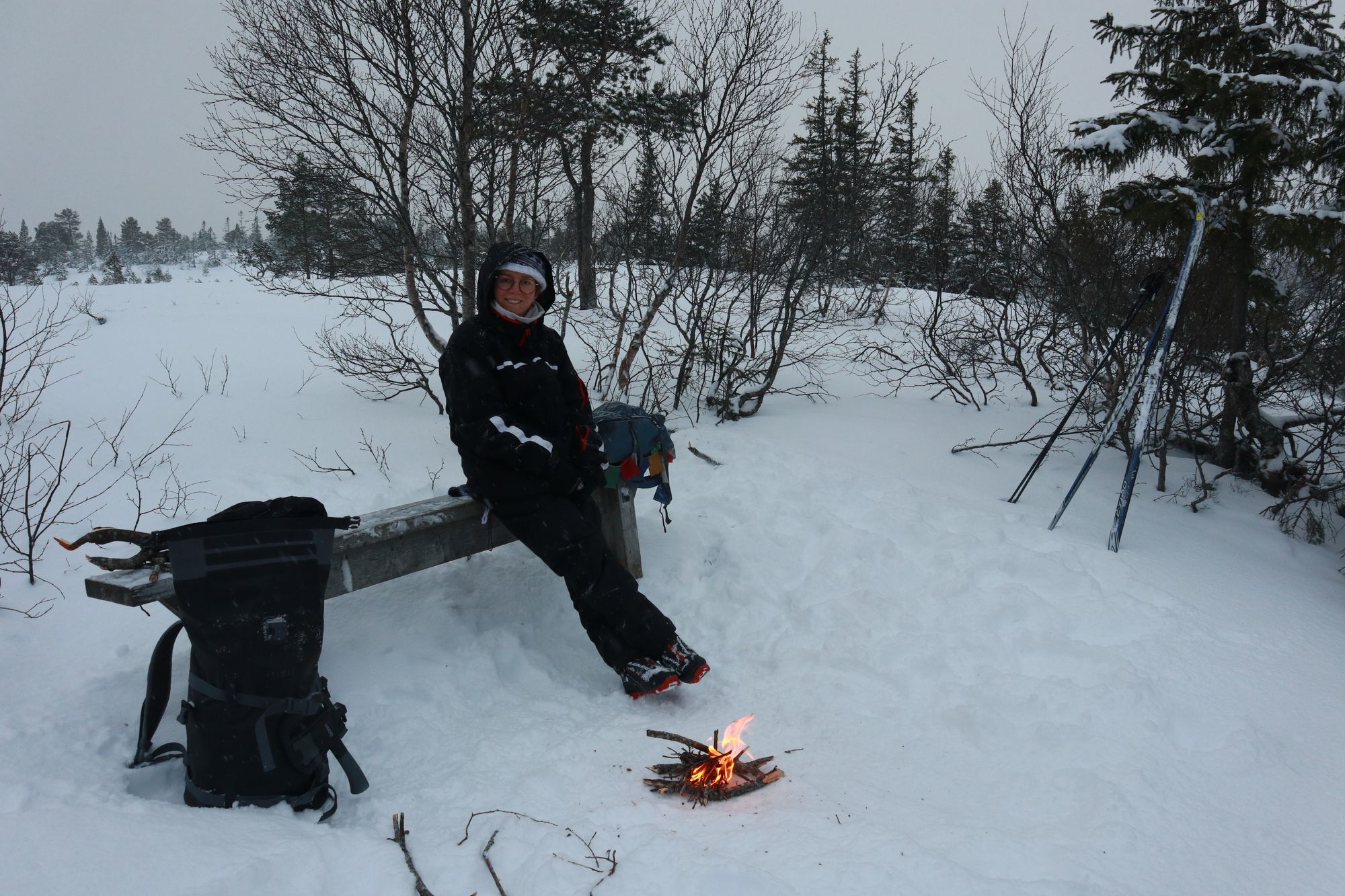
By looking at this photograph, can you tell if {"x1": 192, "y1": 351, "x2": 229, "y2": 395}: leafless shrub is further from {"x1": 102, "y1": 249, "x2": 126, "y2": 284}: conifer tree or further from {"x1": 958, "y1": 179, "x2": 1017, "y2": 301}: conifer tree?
{"x1": 102, "y1": 249, "x2": 126, "y2": 284}: conifer tree

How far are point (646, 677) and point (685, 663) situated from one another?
7.1 inches

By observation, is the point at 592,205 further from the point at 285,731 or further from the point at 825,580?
the point at 285,731

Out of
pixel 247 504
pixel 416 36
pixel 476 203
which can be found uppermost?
pixel 416 36

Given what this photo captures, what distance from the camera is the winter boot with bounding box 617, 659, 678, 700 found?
298cm

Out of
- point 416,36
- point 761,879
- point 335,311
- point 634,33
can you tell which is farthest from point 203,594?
point 335,311

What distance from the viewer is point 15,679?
2449 mm

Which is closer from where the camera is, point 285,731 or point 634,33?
point 285,731

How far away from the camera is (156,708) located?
2.34 meters

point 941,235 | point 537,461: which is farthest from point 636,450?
point 941,235

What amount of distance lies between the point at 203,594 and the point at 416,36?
184 inches

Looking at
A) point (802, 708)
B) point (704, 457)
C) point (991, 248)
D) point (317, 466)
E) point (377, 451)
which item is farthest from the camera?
point (991, 248)

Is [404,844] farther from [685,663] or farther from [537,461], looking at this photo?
[537,461]

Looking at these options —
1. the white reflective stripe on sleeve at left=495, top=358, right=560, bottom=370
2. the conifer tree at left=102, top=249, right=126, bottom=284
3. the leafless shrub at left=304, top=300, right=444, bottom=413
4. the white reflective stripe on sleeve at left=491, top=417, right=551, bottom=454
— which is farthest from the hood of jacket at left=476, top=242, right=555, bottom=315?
the conifer tree at left=102, top=249, right=126, bottom=284

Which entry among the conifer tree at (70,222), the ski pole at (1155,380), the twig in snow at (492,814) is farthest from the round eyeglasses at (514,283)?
the conifer tree at (70,222)
